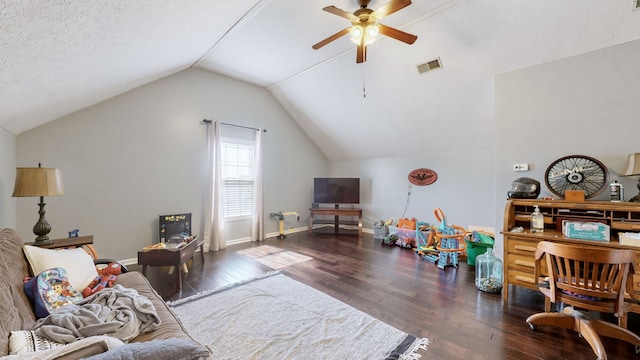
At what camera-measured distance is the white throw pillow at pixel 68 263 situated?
1.71 metres

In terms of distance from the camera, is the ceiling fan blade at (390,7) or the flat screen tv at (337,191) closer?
the ceiling fan blade at (390,7)

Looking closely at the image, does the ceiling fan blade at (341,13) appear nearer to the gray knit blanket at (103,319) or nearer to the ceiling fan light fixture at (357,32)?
the ceiling fan light fixture at (357,32)

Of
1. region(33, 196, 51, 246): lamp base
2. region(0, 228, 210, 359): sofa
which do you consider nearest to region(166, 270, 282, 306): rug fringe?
region(0, 228, 210, 359): sofa

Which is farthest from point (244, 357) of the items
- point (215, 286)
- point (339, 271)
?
point (339, 271)

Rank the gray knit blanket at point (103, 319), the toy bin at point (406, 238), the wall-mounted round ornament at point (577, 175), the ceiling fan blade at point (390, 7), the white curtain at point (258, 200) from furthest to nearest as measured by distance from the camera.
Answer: the white curtain at point (258, 200), the toy bin at point (406, 238), the wall-mounted round ornament at point (577, 175), the ceiling fan blade at point (390, 7), the gray knit blanket at point (103, 319)

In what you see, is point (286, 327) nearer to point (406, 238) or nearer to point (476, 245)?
point (476, 245)

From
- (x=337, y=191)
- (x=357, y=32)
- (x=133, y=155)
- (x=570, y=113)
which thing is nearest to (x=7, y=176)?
(x=133, y=155)

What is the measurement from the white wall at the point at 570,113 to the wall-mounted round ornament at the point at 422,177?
1.74m

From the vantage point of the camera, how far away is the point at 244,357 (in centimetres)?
183

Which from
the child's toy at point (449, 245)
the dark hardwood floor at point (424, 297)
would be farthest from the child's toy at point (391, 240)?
the child's toy at point (449, 245)

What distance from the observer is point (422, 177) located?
510 centimetres

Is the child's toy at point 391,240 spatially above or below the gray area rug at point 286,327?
above

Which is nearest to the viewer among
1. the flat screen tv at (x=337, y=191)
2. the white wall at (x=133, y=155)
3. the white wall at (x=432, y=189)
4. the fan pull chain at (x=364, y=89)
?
the white wall at (x=133, y=155)

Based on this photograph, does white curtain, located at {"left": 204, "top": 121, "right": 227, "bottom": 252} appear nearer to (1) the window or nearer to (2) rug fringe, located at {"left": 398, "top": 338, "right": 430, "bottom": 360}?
(1) the window
